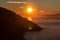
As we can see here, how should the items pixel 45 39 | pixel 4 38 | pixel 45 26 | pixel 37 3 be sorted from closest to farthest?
pixel 4 38, pixel 45 39, pixel 45 26, pixel 37 3

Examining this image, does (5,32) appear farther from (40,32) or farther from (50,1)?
(50,1)

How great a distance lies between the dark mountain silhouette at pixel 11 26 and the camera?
7.36 feet

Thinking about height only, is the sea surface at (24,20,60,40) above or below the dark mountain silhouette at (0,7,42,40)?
below

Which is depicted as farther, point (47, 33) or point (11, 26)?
point (47, 33)

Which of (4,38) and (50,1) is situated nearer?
(4,38)

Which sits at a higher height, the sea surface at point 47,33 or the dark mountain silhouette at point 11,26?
the dark mountain silhouette at point 11,26

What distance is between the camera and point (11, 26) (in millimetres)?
2283

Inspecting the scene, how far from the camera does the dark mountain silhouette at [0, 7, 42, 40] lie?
88.4 inches

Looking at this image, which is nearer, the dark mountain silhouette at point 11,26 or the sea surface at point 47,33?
the dark mountain silhouette at point 11,26

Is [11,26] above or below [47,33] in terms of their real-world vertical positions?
above

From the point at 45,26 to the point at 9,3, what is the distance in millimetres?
535

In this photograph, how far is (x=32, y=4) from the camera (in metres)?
3.02

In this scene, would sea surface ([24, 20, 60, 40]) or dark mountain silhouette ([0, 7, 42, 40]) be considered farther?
sea surface ([24, 20, 60, 40])

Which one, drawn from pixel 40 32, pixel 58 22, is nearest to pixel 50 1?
pixel 58 22
